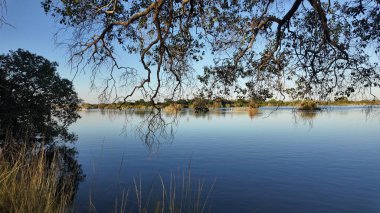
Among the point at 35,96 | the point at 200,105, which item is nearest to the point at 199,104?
the point at 200,105

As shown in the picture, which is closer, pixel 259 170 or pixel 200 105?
pixel 200 105

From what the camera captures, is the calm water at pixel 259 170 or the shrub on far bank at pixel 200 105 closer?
the shrub on far bank at pixel 200 105

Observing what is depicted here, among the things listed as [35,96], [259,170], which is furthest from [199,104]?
[35,96]

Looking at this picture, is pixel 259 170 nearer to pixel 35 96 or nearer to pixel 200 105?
pixel 200 105

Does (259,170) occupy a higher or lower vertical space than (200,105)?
lower

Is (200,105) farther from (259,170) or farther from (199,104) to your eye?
(259,170)

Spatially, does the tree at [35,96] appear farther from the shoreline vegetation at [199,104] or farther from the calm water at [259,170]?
the shoreline vegetation at [199,104]

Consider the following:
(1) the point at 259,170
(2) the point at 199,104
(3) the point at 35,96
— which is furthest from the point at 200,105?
(3) the point at 35,96

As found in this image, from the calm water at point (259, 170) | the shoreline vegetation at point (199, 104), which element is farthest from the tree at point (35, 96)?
the shoreline vegetation at point (199, 104)

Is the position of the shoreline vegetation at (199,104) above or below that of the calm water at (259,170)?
above

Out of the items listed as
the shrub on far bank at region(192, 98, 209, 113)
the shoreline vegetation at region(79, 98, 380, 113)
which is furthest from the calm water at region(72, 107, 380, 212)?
the shrub on far bank at region(192, 98, 209, 113)

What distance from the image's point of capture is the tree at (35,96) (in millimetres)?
15867

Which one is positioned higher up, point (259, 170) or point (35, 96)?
point (35, 96)

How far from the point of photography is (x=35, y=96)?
1730 centimetres
